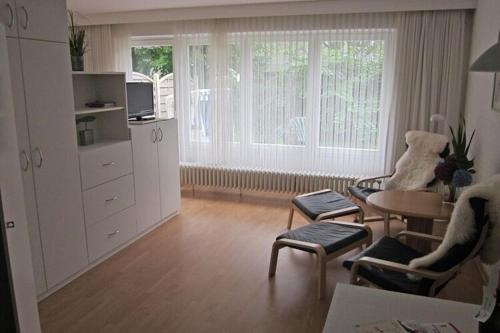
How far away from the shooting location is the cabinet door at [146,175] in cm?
391

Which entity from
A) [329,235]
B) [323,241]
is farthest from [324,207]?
[323,241]

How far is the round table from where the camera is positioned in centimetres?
312

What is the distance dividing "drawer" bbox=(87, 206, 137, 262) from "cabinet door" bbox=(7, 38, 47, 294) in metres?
0.52

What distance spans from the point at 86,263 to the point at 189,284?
891 millimetres

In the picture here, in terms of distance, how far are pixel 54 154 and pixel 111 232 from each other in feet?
3.18

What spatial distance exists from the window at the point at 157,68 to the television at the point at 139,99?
128 cm

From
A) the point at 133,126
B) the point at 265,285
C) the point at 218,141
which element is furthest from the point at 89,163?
the point at 218,141

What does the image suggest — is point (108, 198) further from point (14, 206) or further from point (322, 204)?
point (322, 204)

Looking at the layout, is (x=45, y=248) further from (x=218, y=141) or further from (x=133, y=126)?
(x=218, y=141)

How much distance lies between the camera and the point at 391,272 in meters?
2.50

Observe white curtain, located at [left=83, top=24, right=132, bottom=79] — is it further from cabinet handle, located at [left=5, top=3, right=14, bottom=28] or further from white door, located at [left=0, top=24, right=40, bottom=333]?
white door, located at [left=0, top=24, right=40, bottom=333]

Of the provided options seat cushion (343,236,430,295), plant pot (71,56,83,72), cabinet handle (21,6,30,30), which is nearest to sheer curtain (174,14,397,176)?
plant pot (71,56,83,72)

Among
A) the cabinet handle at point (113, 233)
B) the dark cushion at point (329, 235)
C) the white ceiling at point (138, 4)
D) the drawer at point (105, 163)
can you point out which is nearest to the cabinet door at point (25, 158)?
the drawer at point (105, 163)

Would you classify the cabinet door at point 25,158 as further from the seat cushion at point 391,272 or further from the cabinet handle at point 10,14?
the seat cushion at point 391,272
